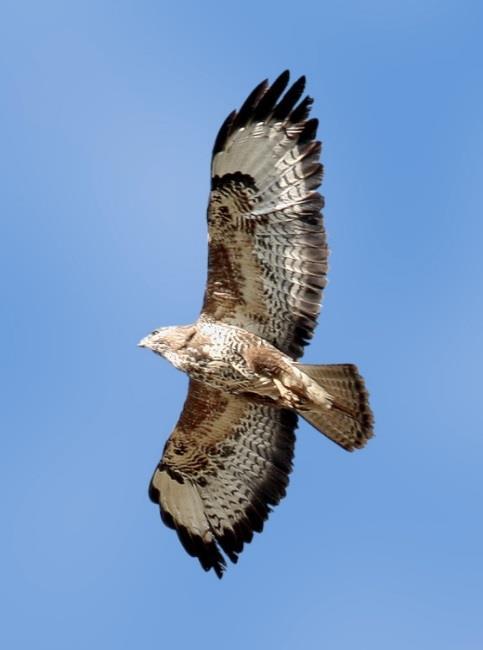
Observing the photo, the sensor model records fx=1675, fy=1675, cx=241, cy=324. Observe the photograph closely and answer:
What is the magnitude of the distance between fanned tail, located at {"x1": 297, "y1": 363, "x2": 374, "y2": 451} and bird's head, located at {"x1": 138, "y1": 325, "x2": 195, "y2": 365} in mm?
1023

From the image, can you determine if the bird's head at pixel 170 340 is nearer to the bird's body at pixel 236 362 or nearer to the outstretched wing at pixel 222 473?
the bird's body at pixel 236 362

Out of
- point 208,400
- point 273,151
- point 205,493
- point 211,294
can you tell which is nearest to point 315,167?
point 273,151

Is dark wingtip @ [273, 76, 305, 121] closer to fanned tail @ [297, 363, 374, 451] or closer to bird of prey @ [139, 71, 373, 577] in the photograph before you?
bird of prey @ [139, 71, 373, 577]

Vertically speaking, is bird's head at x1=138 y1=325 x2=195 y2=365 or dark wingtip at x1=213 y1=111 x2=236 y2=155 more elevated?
dark wingtip at x1=213 y1=111 x2=236 y2=155

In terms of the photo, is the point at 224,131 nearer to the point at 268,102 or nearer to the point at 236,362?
the point at 268,102

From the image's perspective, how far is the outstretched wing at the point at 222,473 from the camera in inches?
609

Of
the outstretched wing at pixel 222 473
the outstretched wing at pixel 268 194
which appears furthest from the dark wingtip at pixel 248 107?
the outstretched wing at pixel 222 473

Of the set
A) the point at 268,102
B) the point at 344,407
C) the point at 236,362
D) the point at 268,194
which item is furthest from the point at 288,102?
the point at 344,407

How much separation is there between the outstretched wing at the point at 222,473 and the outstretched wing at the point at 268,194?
1418 mm

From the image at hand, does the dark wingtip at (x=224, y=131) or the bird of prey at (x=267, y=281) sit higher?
the dark wingtip at (x=224, y=131)

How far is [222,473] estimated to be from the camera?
1582 centimetres

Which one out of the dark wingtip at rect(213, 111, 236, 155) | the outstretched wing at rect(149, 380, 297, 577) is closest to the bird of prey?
the dark wingtip at rect(213, 111, 236, 155)

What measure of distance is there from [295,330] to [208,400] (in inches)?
42.4

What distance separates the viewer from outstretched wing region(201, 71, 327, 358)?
14.4 meters
